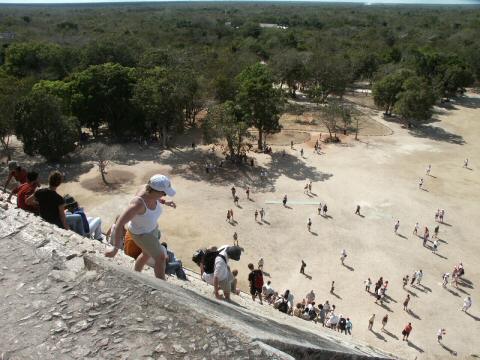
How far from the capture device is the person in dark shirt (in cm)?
771

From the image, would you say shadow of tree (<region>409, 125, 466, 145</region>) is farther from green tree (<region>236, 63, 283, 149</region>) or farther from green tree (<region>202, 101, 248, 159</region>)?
green tree (<region>202, 101, 248, 159</region>)

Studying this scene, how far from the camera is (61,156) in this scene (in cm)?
3103

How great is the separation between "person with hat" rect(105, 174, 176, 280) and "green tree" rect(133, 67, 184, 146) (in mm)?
27052

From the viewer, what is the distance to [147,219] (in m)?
6.16

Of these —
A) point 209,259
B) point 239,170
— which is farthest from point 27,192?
point 239,170

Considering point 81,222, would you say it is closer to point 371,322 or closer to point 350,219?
point 371,322

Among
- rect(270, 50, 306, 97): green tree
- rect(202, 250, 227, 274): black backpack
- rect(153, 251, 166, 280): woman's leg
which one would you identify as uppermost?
rect(153, 251, 166, 280): woman's leg

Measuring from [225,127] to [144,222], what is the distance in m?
25.2

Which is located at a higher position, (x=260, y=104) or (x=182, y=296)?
(x=182, y=296)

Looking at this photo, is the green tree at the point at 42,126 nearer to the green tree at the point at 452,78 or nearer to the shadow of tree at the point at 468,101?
the green tree at the point at 452,78

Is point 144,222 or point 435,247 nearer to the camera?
point 144,222

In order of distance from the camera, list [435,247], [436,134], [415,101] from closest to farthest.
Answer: [435,247] < [415,101] < [436,134]

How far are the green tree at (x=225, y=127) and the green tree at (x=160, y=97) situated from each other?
→ 10.3 feet

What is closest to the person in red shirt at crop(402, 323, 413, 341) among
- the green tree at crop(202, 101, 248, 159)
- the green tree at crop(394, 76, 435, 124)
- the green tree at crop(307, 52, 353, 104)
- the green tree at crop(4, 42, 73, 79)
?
the green tree at crop(202, 101, 248, 159)
